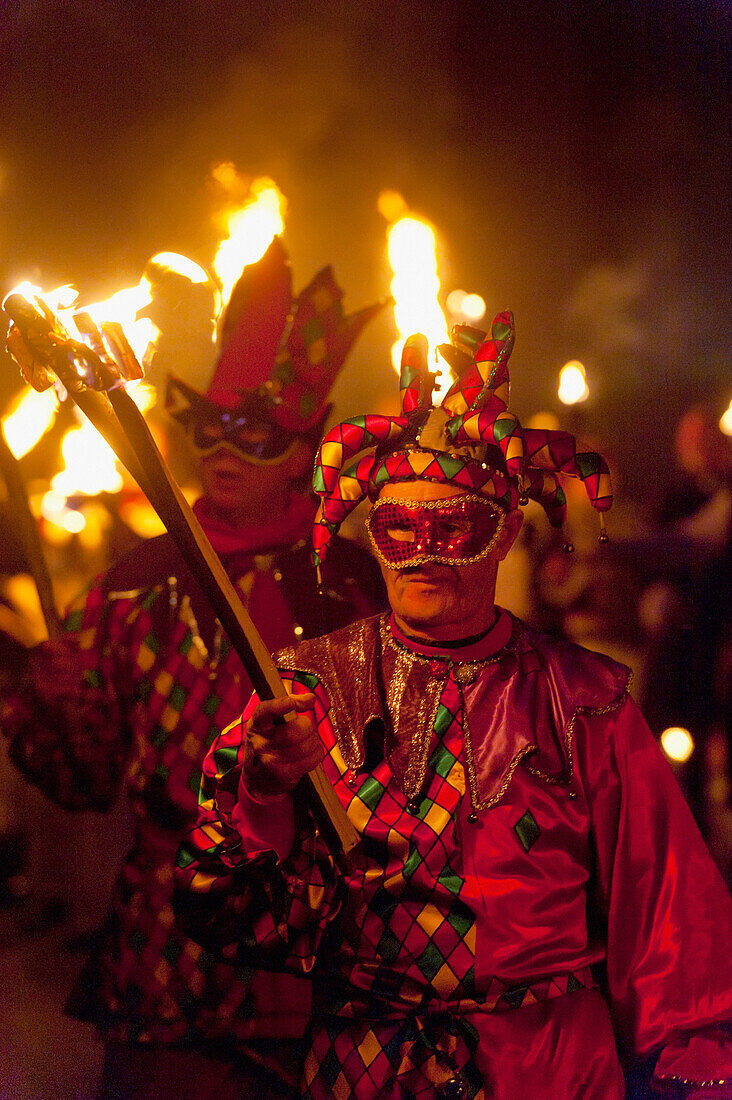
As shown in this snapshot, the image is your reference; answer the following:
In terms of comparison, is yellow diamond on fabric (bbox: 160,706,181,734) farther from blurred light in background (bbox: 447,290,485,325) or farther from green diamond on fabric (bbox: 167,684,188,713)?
blurred light in background (bbox: 447,290,485,325)

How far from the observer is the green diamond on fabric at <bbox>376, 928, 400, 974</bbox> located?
141 cm

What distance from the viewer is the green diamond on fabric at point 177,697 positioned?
1.90m

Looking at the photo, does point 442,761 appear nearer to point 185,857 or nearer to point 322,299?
point 185,857

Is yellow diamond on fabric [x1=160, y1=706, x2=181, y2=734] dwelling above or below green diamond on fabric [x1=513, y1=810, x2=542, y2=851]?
above

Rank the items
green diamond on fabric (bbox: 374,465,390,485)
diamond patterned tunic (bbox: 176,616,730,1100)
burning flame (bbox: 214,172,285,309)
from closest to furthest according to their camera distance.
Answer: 1. diamond patterned tunic (bbox: 176,616,730,1100)
2. green diamond on fabric (bbox: 374,465,390,485)
3. burning flame (bbox: 214,172,285,309)

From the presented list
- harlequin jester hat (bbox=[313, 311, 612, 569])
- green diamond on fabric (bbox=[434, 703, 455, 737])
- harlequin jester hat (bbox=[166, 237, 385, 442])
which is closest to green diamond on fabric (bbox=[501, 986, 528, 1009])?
green diamond on fabric (bbox=[434, 703, 455, 737])

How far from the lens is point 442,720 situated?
1.50 m

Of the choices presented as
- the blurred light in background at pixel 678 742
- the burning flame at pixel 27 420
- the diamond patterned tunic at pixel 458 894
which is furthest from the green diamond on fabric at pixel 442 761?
the burning flame at pixel 27 420

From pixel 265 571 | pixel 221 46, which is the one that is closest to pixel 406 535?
pixel 265 571

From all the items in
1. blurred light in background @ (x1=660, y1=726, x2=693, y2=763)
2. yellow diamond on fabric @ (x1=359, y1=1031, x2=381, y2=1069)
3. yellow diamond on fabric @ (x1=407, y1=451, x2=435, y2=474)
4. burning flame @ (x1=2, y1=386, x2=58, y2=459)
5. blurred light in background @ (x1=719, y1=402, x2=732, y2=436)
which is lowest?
yellow diamond on fabric @ (x1=359, y1=1031, x2=381, y2=1069)

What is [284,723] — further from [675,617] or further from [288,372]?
[675,617]

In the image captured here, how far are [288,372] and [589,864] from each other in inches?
49.3

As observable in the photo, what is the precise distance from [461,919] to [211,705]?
763 millimetres

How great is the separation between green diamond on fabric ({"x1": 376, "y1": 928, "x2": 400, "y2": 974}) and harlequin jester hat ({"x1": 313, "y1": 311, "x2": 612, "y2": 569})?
26.6 inches
